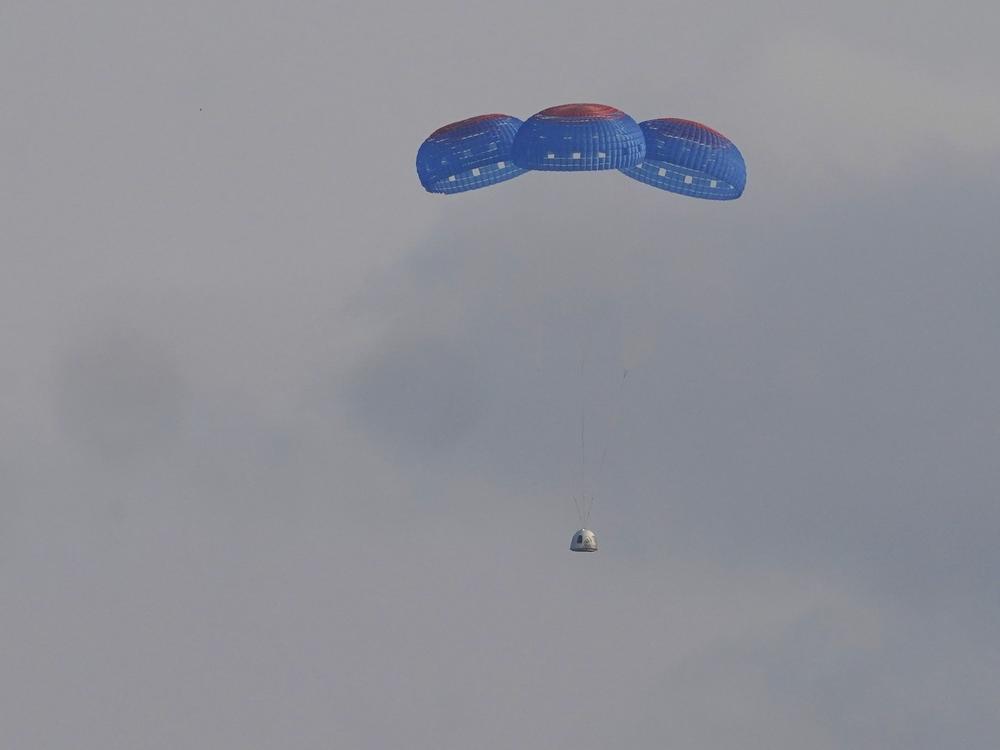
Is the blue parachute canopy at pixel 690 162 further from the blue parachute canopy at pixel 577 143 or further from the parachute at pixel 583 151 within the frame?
the blue parachute canopy at pixel 577 143

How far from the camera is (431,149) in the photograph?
312ft

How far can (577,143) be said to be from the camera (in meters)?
91.6

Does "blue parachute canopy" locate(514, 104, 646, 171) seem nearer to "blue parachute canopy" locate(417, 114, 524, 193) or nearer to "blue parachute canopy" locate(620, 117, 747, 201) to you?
"blue parachute canopy" locate(417, 114, 524, 193)

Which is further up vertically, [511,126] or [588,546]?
[511,126]

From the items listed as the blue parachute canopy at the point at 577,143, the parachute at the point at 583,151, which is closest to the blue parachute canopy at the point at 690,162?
the parachute at the point at 583,151

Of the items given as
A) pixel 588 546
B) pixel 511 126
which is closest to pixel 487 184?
pixel 511 126

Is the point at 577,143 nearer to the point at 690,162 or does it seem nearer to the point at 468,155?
the point at 468,155

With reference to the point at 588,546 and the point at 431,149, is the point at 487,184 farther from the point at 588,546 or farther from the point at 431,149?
the point at 588,546

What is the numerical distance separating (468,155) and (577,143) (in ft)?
15.3

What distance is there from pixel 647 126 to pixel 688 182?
2720 mm

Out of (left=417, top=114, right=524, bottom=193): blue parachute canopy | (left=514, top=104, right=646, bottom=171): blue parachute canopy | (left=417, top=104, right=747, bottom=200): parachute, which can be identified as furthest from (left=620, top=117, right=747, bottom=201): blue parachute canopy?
(left=417, top=114, right=524, bottom=193): blue parachute canopy

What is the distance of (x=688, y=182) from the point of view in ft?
312

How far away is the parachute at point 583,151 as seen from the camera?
91.8 meters

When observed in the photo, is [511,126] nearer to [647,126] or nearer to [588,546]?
[647,126]
